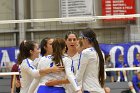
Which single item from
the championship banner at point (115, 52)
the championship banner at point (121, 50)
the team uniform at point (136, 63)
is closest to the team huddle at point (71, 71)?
the team uniform at point (136, 63)

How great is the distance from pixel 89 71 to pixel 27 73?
0.74 meters

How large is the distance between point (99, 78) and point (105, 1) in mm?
9090

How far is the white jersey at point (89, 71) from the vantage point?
11.8 ft

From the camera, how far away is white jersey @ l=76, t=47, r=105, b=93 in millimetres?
3596

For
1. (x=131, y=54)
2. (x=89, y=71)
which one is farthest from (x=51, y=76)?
(x=131, y=54)

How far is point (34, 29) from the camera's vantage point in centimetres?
1280

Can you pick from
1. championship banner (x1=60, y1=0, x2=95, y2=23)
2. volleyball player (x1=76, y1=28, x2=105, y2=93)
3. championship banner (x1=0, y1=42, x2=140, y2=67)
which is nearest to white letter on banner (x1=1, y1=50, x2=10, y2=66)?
championship banner (x1=0, y1=42, x2=140, y2=67)

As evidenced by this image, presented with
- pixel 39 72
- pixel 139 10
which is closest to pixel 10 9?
pixel 139 10

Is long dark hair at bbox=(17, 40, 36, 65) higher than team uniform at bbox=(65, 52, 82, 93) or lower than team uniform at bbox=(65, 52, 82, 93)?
higher

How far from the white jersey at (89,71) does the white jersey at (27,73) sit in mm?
472

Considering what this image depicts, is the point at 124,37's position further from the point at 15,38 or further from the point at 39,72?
the point at 39,72

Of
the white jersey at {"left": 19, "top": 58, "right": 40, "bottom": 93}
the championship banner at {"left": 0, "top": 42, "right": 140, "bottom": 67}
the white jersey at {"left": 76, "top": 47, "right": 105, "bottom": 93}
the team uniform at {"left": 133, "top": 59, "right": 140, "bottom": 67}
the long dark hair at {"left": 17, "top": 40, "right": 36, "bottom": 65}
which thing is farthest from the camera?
the championship banner at {"left": 0, "top": 42, "right": 140, "bottom": 67}

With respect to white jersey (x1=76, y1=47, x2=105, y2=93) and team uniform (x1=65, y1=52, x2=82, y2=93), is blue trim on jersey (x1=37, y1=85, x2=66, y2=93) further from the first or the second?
white jersey (x1=76, y1=47, x2=105, y2=93)

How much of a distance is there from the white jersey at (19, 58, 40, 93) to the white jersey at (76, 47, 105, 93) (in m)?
0.47
